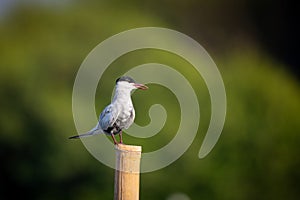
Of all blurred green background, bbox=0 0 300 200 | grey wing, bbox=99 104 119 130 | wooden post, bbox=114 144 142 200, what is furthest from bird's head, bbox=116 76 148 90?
blurred green background, bbox=0 0 300 200

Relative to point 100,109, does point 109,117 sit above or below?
below

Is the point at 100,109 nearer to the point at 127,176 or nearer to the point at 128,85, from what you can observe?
the point at 128,85

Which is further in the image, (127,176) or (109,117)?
(109,117)

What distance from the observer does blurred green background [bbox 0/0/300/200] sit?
1175 centimetres

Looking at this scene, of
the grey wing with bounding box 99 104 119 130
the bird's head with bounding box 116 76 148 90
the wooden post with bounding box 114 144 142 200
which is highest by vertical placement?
the bird's head with bounding box 116 76 148 90

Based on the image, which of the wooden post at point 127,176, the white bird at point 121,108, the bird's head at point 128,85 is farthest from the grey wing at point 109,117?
the wooden post at point 127,176

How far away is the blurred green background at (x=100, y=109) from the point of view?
11750 mm

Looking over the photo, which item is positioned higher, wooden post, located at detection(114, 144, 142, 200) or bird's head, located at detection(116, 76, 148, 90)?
bird's head, located at detection(116, 76, 148, 90)

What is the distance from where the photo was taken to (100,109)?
1170 centimetres

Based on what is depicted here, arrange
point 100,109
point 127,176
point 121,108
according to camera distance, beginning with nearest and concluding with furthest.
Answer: point 127,176, point 121,108, point 100,109

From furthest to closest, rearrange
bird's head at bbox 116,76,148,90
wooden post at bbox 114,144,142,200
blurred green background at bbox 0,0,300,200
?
1. blurred green background at bbox 0,0,300,200
2. bird's head at bbox 116,76,148,90
3. wooden post at bbox 114,144,142,200

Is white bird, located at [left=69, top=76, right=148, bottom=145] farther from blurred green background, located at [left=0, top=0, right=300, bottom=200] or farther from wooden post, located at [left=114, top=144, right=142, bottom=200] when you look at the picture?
blurred green background, located at [left=0, top=0, right=300, bottom=200]

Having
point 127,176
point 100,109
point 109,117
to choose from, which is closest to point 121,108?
point 109,117

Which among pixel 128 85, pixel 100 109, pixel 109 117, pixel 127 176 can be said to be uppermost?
pixel 100 109
